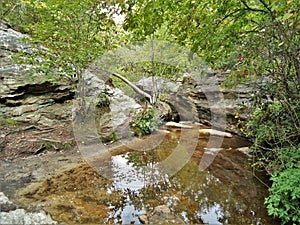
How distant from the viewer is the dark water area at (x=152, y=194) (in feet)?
7.66

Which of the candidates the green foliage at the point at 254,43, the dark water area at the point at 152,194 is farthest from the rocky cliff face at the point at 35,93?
the dark water area at the point at 152,194

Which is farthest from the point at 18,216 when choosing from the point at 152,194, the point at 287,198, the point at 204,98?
the point at 204,98

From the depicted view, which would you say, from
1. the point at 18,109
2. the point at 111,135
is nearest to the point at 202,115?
the point at 111,135

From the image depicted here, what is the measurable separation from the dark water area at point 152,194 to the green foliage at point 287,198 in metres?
0.21

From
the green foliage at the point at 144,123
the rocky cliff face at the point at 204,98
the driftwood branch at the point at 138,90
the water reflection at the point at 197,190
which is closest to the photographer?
the water reflection at the point at 197,190

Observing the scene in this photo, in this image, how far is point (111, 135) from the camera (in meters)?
5.12

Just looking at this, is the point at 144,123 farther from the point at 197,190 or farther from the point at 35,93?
the point at 197,190

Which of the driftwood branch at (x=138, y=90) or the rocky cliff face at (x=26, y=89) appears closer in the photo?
the rocky cliff face at (x=26, y=89)

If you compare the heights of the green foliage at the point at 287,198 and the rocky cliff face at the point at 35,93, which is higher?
the rocky cliff face at the point at 35,93

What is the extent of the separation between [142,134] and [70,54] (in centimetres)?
292

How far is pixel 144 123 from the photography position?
6070 mm

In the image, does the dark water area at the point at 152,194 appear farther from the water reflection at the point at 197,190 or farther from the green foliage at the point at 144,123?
the green foliage at the point at 144,123

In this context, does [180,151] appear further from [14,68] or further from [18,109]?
[14,68]

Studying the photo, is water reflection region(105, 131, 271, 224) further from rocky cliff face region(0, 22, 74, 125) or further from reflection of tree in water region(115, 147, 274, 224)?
rocky cliff face region(0, 22, 74, 125)
